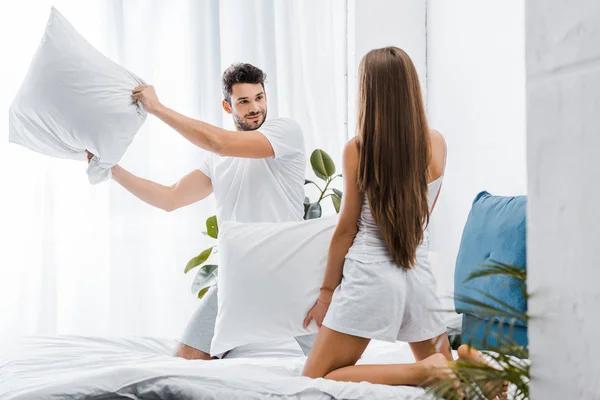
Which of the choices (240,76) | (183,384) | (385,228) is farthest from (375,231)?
(240,76)

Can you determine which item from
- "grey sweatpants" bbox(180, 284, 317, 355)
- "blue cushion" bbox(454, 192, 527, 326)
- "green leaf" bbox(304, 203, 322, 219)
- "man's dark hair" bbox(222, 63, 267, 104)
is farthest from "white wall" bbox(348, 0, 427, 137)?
"grey sweatpants" bbox(180, 284, 317, 355)

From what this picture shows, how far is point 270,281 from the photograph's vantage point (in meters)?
2.09

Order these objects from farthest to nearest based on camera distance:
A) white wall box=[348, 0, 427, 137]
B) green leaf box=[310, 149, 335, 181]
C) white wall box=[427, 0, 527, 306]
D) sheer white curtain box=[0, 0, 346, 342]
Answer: white wall box=[348, 0, 427, 137], sheer white curtain box=[0, 0, 346, 342], green leaf box=[310, 149, 335, 181], white wall box=[427, 0, 527, 306]

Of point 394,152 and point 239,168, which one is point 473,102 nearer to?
point 239,168

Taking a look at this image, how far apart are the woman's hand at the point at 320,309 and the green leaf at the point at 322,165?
1.46 meters

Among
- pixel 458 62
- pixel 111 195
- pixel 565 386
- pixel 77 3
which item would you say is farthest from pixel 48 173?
pixel 565 386

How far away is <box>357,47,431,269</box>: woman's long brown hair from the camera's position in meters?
→ 1.88

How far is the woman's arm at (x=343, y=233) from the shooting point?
1927 millimetres

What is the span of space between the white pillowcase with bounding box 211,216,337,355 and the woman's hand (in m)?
0.01

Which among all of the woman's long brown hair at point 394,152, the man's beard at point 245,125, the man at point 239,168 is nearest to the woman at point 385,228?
the woman's long brown hair at point 394,152

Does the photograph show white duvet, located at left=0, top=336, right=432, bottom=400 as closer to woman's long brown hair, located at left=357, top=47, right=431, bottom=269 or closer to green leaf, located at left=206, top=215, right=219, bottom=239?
woman's long brown hair, located at left=357, top=47, right=431, bottom=269

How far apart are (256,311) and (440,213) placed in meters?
1.87

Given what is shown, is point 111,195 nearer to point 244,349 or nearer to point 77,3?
point 77,3

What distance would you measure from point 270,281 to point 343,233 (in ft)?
0.88
